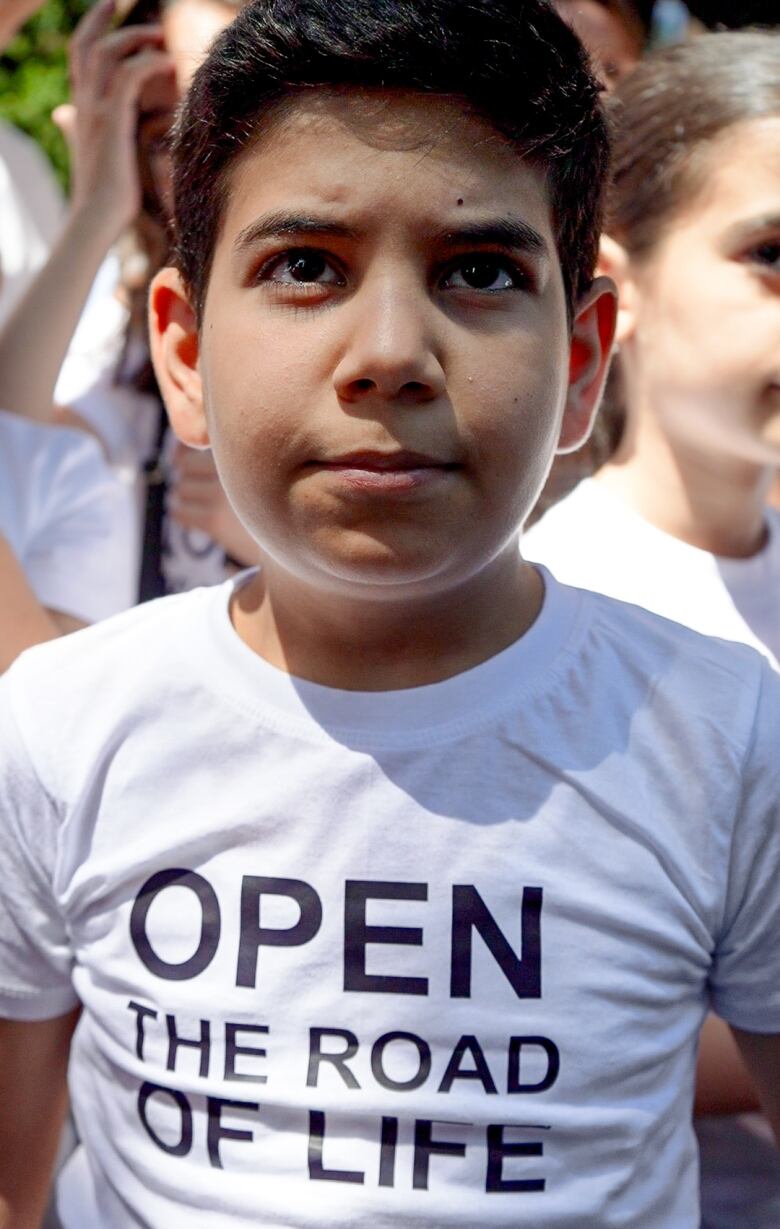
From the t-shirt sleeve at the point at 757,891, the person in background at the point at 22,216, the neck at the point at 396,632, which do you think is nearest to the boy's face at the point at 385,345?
the neck at the point at 396,632

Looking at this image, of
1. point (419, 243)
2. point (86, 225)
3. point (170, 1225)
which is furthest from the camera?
point (86, 225)

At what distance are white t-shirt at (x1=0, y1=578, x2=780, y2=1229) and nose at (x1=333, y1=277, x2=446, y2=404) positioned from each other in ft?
1.11

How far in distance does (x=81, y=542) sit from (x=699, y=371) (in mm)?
1201

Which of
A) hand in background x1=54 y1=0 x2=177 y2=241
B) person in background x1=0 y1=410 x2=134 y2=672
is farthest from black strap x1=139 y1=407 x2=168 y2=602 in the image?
hand in background x1=54 y1=0 x2=177 y2=241

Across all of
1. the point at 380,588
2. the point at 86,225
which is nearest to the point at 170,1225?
the point at 380,588

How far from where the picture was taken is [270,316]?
1304 millimetres

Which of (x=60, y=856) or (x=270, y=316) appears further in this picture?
(x=60, y=856)

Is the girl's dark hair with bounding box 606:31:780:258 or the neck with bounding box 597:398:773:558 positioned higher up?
the girl's dark hair with bounding box 606:31:780:258

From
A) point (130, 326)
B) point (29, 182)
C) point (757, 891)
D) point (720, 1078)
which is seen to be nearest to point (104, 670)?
point (757, 891)

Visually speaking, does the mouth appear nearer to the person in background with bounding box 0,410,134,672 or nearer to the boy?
the boy

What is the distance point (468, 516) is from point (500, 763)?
0.28m

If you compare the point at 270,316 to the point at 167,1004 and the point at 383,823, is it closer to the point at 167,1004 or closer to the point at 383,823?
the point at 383,823

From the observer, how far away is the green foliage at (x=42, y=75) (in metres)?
7.57

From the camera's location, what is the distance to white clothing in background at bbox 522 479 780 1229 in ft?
6.14
